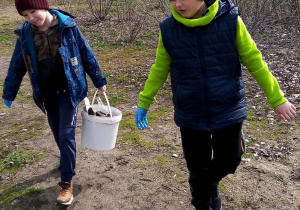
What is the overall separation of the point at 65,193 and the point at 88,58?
3.54 ft

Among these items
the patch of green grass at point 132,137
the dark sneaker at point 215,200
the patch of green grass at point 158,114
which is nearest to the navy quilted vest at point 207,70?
the dark sneaker at point 215,200

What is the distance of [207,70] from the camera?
2.27 meters

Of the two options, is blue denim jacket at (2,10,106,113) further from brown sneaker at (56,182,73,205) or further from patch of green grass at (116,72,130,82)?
patch of green grass at (116,72,130,82)

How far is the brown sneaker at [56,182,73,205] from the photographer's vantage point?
3.06 metres

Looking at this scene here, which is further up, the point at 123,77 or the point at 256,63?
the point at 256,63

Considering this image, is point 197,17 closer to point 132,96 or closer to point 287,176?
point 287,176

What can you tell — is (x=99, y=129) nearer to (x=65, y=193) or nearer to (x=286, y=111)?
(x=65, y=193)

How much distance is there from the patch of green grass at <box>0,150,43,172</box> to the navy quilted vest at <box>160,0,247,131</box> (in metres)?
2.00

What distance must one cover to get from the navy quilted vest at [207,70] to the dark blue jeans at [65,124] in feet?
3.23

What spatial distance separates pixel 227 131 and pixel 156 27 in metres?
7.41

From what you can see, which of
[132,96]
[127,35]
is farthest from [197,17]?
[127,35]

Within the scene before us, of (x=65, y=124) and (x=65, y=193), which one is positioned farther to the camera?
(x=65, y=193)

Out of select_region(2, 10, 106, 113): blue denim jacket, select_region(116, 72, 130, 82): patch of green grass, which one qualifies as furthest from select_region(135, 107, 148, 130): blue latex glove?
select_region(116, 72, 130, 82): patch of green grass

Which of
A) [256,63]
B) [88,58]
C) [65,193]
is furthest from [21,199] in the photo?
[256,63]
